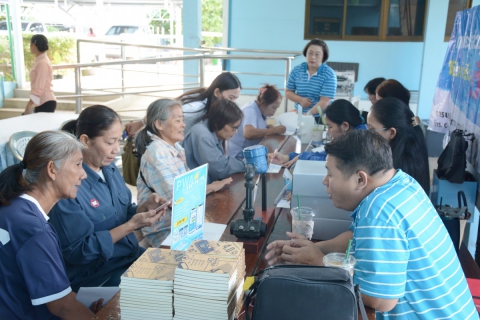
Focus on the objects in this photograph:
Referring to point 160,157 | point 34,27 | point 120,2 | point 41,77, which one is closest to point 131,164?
point 160,157

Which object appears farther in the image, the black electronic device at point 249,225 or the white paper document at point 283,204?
the white paper document at point 283,204

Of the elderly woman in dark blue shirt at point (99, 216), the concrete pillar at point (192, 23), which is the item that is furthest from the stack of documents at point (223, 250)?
the concrete pillar at point (192, 23)

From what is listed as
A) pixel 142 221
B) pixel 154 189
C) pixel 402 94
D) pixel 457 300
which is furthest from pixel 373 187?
pixel 402 94

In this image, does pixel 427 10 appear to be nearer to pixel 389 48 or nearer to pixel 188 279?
pixel 389 48

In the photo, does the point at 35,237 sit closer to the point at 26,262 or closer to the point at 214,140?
→ the point at 26,262

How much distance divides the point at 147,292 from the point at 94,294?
0.71m

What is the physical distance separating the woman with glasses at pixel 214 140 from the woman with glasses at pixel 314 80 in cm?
148

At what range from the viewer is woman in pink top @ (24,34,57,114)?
5.22 meters

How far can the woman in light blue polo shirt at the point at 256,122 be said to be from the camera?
12.4 ft

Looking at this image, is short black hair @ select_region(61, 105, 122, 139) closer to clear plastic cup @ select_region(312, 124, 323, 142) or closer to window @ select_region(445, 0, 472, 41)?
clear plastic cup @ select_region(312, 124, 323, 142)

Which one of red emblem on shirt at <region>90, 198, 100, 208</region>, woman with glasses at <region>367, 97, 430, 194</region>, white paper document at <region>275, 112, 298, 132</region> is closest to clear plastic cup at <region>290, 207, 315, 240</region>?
woman with glasses at <region>367, 97, 430, 194</region>

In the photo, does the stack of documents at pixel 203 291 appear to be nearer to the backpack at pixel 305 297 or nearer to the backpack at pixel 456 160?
the backpack at pixel 305 297

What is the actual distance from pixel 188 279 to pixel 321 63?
3.49 metres

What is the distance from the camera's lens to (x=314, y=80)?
425cm
